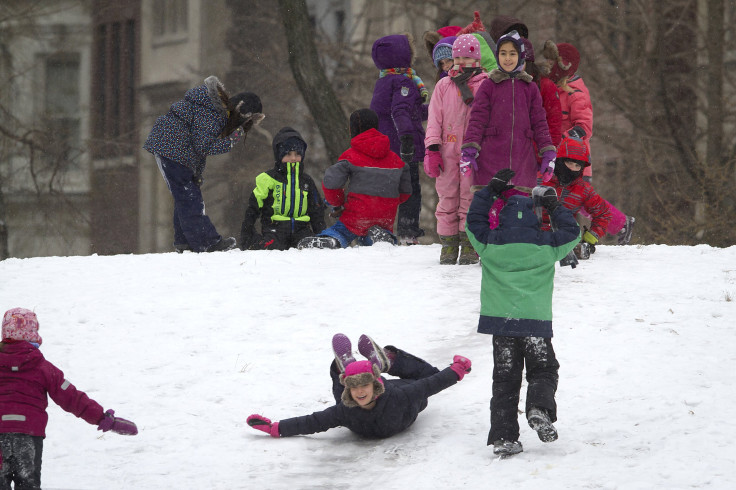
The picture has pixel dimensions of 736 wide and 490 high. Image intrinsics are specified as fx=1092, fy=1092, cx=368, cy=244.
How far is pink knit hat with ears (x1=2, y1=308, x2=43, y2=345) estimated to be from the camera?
5422 mm

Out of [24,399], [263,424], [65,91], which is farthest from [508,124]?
[65,91]

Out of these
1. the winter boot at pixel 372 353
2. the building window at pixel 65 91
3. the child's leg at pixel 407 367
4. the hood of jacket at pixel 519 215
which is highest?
the building window at pixel 65 91

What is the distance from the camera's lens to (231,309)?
8945mm

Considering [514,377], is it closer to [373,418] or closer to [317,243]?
[373,418]

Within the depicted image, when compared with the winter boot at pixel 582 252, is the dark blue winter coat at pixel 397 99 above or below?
above

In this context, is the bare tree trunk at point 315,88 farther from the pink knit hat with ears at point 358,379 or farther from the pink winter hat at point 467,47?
the pink knit hat with ears at point 358,379

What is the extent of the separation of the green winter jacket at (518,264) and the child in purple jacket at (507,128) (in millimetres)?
3331

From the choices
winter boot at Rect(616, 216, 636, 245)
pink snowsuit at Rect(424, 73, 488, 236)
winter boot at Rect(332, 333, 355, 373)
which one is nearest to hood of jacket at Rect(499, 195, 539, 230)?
winter boot at Rect(332, 333, 355, 373)

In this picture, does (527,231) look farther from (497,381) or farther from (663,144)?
(663,144)

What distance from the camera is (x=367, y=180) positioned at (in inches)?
463

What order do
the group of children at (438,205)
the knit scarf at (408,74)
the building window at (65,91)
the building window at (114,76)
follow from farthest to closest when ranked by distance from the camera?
the building window at (114,76)
the building window at (65,91)
the knit scarf at (408,74)
the group of children at (438,205)

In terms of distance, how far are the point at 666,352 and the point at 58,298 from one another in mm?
5086

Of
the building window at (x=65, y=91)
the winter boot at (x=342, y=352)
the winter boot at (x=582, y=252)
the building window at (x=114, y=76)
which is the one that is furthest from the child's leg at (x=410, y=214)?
the building window at (x=114, y=76)

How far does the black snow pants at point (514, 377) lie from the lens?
19.5ft
